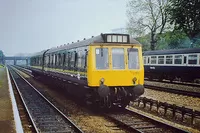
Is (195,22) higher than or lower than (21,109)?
higher

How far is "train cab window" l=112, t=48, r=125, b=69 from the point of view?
13359mm

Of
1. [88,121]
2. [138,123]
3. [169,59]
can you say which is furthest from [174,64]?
[138,123]

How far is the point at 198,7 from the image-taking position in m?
34.7

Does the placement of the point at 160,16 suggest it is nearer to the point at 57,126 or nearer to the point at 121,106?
the point at 121,106

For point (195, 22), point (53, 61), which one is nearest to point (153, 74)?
point (195, 22)

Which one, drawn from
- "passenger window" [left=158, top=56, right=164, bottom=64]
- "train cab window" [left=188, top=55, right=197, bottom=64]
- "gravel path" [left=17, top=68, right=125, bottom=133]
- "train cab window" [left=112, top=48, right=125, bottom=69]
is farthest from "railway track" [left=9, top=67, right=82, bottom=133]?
"passenger window" [left=158, top=56, right=164, bottom=64]

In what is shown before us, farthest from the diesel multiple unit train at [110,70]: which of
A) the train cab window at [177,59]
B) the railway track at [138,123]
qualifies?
the train cab window at [177,59]

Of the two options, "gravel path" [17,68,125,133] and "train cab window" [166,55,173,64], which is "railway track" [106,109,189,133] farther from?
"train cab window" [166,55,173,64]

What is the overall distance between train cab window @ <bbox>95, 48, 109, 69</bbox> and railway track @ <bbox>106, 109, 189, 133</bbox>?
199 cm

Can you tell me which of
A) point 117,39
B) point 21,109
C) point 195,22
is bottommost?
point 21,109

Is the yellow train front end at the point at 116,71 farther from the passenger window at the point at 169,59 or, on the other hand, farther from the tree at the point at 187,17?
the tree at the point at 187,17

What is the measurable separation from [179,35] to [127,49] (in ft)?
89.5

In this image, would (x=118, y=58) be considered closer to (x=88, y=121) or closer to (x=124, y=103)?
(x=124, y=103)

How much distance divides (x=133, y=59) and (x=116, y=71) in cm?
103
